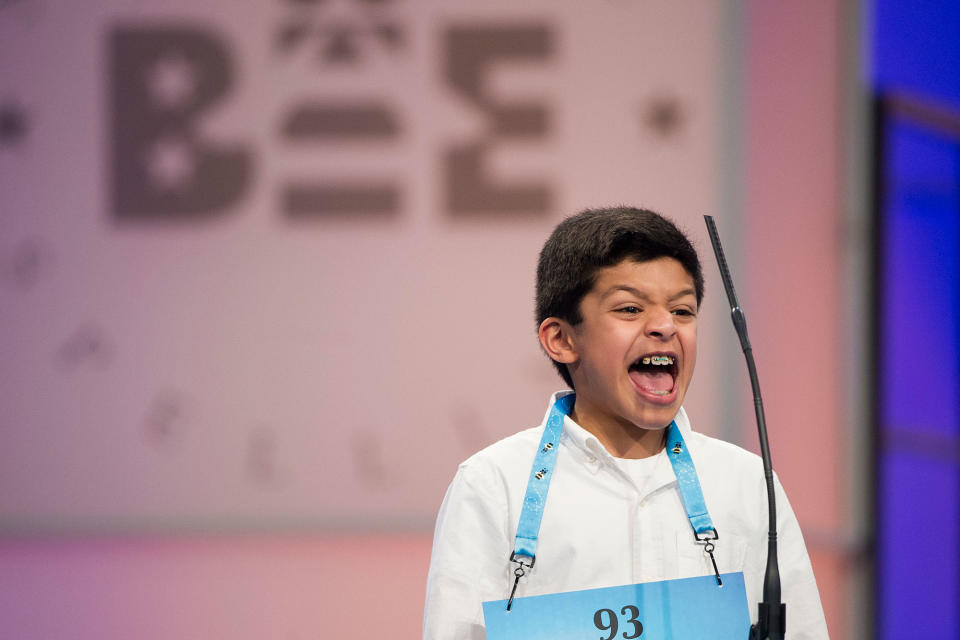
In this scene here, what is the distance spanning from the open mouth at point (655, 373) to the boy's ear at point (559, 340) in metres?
0.09

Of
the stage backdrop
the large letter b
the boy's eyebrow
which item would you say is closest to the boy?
the boy's eyebrow

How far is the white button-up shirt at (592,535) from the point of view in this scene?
1.25 metres

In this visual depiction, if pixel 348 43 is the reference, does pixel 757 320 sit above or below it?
below

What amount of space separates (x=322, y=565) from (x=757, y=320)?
1.57 meters

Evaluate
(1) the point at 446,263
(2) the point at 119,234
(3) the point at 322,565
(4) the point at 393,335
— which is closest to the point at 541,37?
(1) the point at 446,263


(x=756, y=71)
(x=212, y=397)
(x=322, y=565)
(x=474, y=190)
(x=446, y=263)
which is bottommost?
(x=322, y=565)

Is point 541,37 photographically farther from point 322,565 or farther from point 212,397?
point 322,565

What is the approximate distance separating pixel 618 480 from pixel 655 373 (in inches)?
6.0

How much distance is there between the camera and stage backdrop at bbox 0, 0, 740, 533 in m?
3.10

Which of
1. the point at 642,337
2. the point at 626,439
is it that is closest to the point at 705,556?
the point at 626,439

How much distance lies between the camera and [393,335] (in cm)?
312

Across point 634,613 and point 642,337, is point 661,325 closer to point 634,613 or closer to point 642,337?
point 642,337

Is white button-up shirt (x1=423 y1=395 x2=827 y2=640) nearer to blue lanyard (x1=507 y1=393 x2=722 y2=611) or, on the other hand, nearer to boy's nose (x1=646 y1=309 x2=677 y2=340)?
blue lanyard (x1=507 y1=393 x2=722 y2=611)

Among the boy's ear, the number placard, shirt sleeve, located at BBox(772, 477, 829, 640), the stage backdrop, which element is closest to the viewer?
the number placard
